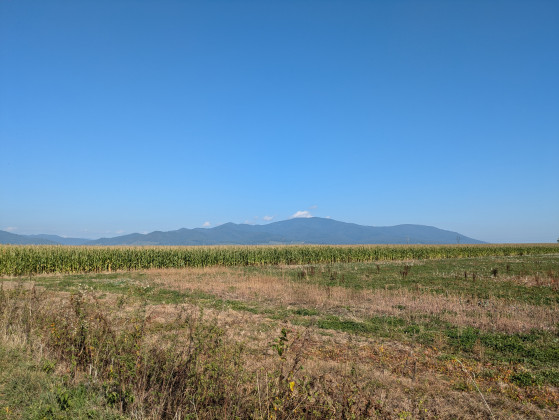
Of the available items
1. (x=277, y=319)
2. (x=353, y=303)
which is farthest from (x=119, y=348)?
(x=353, y=303)

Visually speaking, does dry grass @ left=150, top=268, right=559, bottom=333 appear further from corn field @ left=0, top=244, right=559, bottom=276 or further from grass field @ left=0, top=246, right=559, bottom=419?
corn field @ left=0, top=244, right=559, bottom=276

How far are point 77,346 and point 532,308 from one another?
15.5m

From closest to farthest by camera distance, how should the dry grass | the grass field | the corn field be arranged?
the grass field → the dry grass → the corn field

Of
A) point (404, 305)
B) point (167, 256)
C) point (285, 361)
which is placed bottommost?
point (404, 305)

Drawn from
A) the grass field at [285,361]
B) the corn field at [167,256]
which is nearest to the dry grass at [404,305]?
the grass field at [285,361]

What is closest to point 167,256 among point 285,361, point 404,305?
point 404,305

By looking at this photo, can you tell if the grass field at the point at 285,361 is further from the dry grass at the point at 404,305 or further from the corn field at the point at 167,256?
the corn field at the point at 167,256

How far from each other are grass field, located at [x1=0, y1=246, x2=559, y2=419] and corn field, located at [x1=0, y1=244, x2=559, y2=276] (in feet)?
66.9

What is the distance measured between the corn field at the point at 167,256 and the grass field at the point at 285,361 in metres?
20.4

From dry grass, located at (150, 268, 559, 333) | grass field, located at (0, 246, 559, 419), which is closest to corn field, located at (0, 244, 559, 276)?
dry grass, located at (150, 268, 559, 333)

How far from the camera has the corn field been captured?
2923cm

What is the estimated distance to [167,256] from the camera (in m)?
36.8

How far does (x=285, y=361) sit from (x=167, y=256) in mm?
31480

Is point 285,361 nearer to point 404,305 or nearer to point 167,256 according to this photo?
point 404,305
